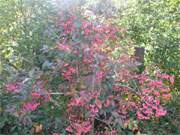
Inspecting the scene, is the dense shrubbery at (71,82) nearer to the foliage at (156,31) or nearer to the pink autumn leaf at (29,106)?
the pink autumn leaf at (29,106)

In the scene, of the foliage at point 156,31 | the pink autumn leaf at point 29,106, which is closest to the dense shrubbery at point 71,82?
the pink autumn leaf at point 29,106

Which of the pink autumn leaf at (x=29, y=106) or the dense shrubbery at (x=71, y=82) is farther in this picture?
the dense shrubbery at (x=71, y=82)

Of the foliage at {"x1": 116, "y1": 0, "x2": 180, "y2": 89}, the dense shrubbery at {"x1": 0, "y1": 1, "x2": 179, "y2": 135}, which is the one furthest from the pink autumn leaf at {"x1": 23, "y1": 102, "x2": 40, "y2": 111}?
the foliage at {"x1": 116, "y1": 0, "x2": 180, "y2": 89}

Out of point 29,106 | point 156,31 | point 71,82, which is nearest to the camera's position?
point 29,106

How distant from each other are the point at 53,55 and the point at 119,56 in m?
0.54

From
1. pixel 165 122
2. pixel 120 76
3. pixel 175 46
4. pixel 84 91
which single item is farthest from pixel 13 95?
pixel 175 46

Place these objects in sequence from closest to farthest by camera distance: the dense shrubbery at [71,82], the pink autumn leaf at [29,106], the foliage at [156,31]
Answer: the pink autumn leaf at [29,106] < the dense shrubbery at [71,82] < the foliage at [156,31]

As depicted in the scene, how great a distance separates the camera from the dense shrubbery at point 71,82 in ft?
9.59

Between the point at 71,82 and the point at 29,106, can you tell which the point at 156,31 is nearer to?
the point at 71,82

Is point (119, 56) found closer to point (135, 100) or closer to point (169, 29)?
point (135, 100)

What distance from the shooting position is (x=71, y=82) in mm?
3049

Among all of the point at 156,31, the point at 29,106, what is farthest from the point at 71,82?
the point at 156,31

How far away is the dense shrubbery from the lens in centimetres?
292

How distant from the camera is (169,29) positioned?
14.9 feet
